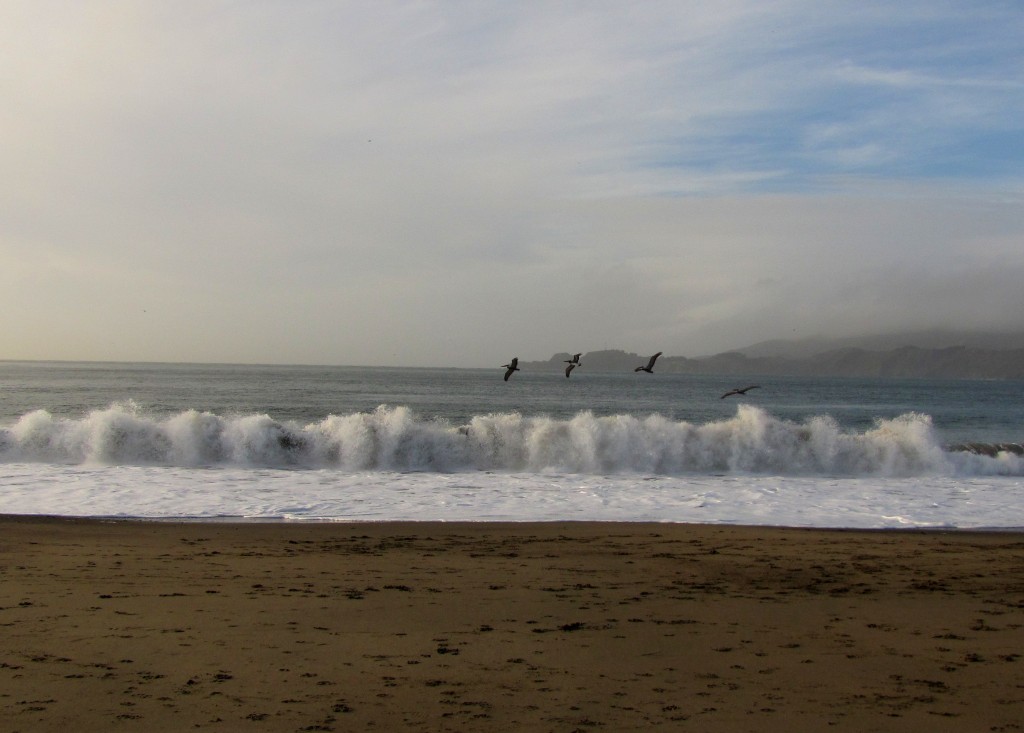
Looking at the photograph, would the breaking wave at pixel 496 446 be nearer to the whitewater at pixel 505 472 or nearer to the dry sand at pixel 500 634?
the whitewater at pixel 505 472

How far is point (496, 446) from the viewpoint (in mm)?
21844

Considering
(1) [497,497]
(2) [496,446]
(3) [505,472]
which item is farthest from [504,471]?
(1) [497,497]

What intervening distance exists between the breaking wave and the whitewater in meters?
0.04

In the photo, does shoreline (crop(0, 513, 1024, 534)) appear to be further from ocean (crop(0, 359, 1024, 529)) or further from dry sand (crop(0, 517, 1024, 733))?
dry sand (crop(0, 517, 1024, 733))

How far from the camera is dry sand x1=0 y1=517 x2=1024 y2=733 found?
5.19m

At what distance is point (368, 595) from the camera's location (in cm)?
782

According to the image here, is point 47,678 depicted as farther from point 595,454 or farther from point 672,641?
point 595,454

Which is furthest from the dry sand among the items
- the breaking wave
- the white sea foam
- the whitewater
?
the breaking wave

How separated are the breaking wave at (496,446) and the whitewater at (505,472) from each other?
0.14ft

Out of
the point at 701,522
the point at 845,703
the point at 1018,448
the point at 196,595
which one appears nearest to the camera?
the point at 845,703

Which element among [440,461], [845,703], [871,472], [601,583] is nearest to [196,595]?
[601,583]

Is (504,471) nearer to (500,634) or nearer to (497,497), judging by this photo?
(497,497)

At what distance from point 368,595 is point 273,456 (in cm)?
1369

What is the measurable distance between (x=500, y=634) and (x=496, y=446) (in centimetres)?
1516
